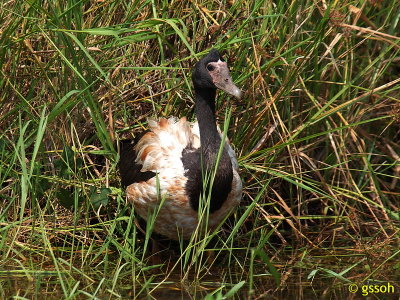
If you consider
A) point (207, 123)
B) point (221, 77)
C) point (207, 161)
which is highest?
point (221, 77)

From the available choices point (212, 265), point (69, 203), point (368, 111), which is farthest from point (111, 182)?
point (368, 111)

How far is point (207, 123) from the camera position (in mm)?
4934

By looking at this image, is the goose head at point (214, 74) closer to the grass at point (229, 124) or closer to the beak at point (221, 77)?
the beak at point (221, 77)

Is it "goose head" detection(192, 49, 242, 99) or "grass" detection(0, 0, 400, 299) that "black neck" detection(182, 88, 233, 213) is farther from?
"grass" detection(0, 0, 400, 299)

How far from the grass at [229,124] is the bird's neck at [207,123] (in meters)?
0.19

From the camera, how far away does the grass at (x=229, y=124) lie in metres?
4.80

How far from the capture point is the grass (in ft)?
15.7

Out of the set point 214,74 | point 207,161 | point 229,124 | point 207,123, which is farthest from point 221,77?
point 229,124

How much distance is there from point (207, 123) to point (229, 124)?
52 centimetres

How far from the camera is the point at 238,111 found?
17.8 ft

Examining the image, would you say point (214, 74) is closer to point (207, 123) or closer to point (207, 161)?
point (207, 123)

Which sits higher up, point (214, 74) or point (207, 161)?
point (214, 74)

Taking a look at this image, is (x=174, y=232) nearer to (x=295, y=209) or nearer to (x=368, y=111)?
(x=295, y=209)

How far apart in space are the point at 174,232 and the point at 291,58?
140cm
